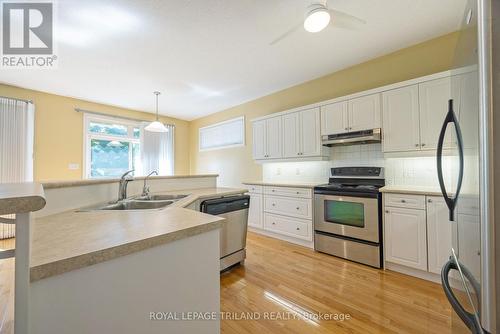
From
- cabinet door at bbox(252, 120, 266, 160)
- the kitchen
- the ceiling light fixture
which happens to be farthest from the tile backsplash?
the ceiling light fixture

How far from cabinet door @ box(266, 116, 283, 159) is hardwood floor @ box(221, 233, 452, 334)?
1.86m

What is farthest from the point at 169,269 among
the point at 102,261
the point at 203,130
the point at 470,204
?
the point at 203,130

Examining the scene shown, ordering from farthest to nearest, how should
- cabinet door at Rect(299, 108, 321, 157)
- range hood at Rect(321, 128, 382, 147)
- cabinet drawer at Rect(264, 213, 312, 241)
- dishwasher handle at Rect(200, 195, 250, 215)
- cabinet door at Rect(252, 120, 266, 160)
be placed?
cabinet door at Rect(252, 120, 266, 160) → cabinet door at Rect(299, 108, 321, 157) → cabinet drawer at Rect(264, 213, 312, 241) → range hood at Rect(321, 128, 382, 147) → dishwasher handle at Rect(200, 195, 250, 215)

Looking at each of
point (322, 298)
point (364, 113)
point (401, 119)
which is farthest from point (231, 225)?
point (401, 119)

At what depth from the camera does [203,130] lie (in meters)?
6.00

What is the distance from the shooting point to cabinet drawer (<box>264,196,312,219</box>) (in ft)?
10.3

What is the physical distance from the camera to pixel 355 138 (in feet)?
9.37

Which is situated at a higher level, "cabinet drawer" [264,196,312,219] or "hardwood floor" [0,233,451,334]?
"cabinet drawer" [264,196,312,219]

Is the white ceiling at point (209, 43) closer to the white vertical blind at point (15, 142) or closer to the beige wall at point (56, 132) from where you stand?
the beige wall at point (56, 132)

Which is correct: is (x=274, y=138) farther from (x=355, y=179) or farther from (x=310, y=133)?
(x=355, y=179)

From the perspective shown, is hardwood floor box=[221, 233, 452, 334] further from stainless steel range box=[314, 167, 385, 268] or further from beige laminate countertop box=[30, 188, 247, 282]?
beige laminate countertop box=[30, 188, 247, 282]

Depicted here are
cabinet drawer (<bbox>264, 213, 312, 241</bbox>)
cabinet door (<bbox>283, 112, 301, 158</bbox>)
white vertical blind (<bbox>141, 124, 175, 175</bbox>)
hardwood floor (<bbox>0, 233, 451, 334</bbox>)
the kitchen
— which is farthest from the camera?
white vertical blind (<bbox>141, 124, 175, 175</bbox>)

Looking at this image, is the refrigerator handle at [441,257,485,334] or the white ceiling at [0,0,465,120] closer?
the refrigerator handle at [441,257,485,334]

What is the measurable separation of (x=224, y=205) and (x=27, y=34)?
2.94 m
